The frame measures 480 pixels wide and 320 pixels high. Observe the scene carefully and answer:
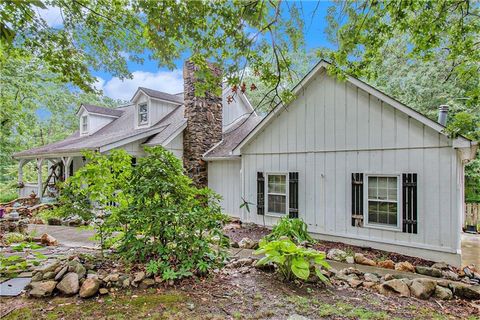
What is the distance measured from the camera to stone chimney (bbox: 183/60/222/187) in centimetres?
1047

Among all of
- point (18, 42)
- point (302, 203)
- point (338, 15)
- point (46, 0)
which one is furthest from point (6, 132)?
point (338, 15)

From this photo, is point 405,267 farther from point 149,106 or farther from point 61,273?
point 149,106

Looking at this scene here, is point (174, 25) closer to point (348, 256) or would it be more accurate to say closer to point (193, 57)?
point (193, 57)

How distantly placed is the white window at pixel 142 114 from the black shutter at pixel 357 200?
983 centimetres

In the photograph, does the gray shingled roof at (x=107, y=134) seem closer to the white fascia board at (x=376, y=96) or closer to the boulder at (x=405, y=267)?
the white fascia board at (x=376, y=96)

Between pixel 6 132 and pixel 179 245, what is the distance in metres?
14.0

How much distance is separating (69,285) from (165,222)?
1295 millimetres

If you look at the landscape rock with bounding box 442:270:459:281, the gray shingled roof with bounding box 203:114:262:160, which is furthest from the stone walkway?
the gray shingled roof with bounding box 203:114:262:160

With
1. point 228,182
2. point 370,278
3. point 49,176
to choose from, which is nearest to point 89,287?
point 370,278

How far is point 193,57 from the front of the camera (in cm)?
428

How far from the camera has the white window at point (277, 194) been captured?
26.4ft

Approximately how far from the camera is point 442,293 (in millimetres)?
3779

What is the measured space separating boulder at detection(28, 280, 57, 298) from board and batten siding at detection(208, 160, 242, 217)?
6756 millimetres

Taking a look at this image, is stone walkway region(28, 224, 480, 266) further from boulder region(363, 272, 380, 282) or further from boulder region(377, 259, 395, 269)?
boulder region(363, 272, 380, 282)
